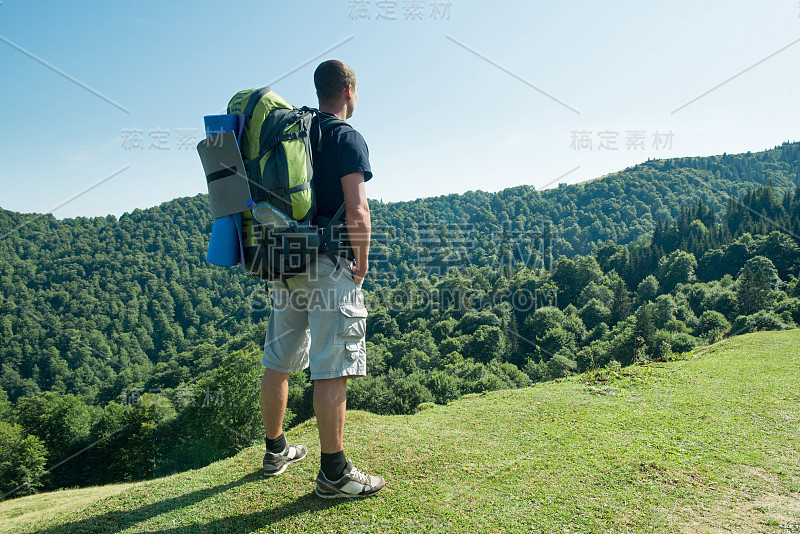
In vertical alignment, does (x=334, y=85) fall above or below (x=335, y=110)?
above

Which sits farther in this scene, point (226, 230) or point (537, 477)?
point (537, 477)

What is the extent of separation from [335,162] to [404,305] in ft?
245

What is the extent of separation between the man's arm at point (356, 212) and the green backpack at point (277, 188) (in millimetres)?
252

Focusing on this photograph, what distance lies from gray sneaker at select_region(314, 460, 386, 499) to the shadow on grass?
7cm

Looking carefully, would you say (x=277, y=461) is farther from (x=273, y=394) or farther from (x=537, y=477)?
(x=537, y=477)

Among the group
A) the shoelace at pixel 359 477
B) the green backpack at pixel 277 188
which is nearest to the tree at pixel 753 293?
the shoelace at pixel 359 477

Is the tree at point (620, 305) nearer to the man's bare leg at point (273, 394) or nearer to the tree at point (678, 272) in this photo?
the tree at point (678, 272)

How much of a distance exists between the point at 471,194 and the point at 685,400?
643 feet

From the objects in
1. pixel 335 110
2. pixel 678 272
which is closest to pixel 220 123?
pixel 335 110

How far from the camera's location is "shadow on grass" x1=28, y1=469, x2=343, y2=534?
3.21m

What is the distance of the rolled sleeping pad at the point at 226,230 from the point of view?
3.18 meters

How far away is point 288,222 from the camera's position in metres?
3.12

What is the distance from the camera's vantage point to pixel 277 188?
10.2 feet

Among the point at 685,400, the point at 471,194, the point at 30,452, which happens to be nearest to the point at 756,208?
the point at 685,400
